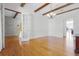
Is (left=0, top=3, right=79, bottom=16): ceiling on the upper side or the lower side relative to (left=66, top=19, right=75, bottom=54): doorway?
upper

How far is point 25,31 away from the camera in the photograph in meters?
2.82

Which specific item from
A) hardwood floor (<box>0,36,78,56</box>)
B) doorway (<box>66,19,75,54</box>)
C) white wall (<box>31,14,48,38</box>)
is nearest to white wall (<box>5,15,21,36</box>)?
hardwood floor (<box>0,36,78,56</box>)

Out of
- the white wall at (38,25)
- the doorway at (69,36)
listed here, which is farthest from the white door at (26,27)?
the doorway at (69,36)

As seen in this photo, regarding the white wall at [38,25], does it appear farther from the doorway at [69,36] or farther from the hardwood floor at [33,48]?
the doorway at [69,36]

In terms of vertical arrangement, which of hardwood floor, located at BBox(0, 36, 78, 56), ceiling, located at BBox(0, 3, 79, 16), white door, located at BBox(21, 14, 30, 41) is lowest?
hardwood floor, located at BBox(0, 36, 78, 56)

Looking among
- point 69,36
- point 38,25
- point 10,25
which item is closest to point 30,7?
point 38,25

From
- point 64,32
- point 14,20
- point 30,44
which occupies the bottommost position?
point 30,44

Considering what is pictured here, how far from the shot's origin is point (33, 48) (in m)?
2.79

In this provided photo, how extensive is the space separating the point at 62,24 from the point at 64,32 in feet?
0.47

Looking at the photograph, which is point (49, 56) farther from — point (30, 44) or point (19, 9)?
point (19, 9)

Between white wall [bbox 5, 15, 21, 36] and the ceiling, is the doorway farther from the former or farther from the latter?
white wall [bbox 5, 15, 21, 36]

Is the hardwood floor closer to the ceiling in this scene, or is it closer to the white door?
the white door

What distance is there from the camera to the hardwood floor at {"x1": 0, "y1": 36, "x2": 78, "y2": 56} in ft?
9.09

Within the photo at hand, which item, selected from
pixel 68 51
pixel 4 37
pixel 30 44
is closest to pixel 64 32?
pixel 68 51
